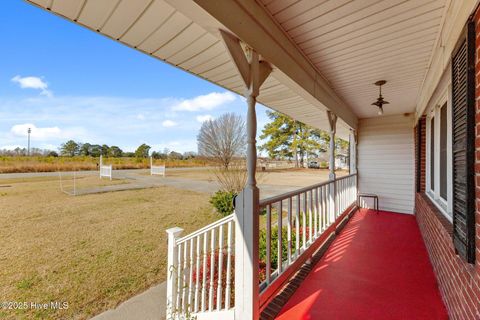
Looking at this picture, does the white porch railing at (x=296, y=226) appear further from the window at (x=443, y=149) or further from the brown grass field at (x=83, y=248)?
the brown grass field at (x=83, y=248)

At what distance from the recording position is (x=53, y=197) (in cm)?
830

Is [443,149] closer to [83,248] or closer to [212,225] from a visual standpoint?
[212,225]

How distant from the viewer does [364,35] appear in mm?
1920

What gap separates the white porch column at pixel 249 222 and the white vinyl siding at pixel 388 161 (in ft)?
16.2

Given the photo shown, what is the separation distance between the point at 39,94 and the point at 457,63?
69.4 ft

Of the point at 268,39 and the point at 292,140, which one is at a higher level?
the point at 292,140

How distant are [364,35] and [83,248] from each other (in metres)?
5.37

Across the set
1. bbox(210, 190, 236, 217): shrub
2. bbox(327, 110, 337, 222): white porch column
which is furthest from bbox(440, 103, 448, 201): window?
bbox(210, 190, 236, 217): shrub

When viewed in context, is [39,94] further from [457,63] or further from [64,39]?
[457,63]

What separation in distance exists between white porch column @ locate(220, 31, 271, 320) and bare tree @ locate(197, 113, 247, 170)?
486cm

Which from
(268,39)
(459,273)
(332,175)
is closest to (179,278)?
(459,273)

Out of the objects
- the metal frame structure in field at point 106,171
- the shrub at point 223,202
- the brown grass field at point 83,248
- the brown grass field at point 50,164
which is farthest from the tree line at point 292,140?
the brown grass field at point 83,248

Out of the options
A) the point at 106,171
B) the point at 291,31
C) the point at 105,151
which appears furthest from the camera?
the point at 105,151

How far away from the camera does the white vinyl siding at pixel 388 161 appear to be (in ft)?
16.6
